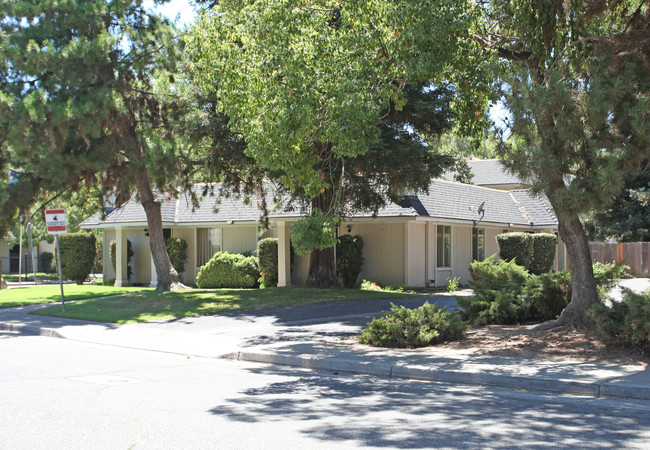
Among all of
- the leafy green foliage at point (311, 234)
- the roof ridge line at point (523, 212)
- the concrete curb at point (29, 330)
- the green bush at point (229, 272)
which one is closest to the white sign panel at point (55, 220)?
the concrete curb at point (29, 330)

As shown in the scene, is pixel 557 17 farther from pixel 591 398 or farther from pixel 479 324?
pixel 591 398

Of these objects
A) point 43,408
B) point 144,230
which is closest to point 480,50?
point 43,408

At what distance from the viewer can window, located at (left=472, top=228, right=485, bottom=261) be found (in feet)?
97.6

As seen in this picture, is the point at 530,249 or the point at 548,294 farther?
the point at 530,249

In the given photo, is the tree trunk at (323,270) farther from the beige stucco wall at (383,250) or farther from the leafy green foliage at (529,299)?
the leafy green foliage at (529,299)

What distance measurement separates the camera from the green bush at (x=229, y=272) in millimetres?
27328

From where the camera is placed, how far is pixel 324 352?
1157cm

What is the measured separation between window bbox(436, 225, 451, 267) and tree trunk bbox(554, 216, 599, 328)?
15.1 metres

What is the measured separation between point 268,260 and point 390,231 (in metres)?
5.14

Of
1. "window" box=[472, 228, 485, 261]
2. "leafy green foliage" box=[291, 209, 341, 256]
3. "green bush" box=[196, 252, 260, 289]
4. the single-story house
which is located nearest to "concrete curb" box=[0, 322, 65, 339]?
Result: "leafy green foliage" box=[291, 209, 341, 256]

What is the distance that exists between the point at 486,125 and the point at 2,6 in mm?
15371

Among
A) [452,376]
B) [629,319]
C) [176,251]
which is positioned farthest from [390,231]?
[452,376]

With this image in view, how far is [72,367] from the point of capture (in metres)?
10.5

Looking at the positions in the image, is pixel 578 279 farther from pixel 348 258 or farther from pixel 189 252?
pixel 189 252
